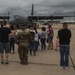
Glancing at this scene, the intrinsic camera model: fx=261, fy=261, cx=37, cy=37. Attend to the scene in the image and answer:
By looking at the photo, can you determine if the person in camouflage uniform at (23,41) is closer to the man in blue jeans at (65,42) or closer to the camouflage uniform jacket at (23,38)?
the camouflage uniform jacket at (23,38)

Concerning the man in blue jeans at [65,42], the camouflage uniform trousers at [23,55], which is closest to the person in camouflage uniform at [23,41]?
the camouflage uniform trousers at [23,55]

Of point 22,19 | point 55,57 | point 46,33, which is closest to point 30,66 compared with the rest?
point 55,57

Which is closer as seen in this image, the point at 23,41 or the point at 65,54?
the point at 65,54

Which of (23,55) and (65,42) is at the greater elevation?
(65,42)

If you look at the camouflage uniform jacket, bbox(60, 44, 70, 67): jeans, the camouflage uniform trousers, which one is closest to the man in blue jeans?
bbox(60, 44, 70, 67): jeans

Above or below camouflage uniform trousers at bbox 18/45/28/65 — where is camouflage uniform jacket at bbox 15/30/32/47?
above

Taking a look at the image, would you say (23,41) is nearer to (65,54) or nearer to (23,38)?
(23,38)

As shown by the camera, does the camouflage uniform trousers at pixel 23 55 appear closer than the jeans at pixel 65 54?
No

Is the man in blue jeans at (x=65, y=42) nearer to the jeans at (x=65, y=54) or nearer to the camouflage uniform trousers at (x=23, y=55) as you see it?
the jeans at (x=65, y=54)

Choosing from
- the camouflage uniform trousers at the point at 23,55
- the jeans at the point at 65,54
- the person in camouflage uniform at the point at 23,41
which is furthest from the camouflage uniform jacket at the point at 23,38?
the jeans at the point at 65,54

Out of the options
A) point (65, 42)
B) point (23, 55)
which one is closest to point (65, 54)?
point (65, 42)

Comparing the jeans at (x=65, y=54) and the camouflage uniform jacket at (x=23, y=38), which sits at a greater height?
the camouflage uniform jacket at (x=23, y=38)

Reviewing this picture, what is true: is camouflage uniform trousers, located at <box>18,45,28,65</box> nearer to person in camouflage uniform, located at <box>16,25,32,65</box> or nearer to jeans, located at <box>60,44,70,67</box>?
person in camouflage uniform, located at <box>16,25,32,65</box>

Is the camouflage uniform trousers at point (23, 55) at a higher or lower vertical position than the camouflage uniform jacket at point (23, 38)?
lower
